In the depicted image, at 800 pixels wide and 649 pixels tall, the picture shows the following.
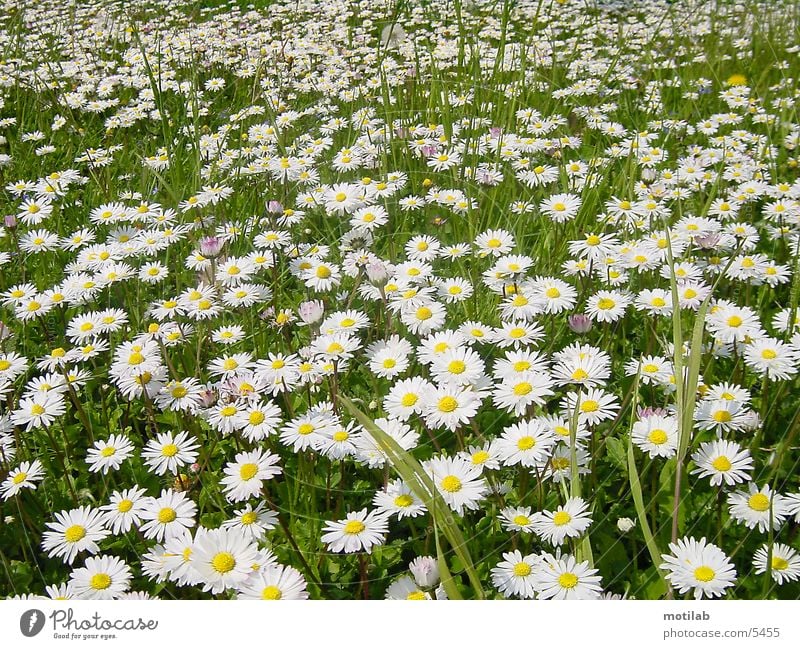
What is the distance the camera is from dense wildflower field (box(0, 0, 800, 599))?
128cm

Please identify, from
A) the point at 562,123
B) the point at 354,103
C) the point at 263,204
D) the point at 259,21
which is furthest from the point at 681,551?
the point at 259,21

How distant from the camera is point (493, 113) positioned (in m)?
2.97

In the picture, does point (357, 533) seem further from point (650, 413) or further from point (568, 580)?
point (650, 413)

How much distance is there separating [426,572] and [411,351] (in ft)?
2.20

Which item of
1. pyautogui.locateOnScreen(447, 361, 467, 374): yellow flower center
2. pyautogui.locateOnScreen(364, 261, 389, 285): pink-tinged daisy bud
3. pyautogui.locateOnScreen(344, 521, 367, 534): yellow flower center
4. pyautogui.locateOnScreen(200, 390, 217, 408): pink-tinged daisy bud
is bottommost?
pyautogui.locateOnScreen(344, 521, 367, 534): yellow flower center

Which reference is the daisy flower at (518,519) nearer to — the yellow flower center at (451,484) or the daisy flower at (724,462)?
the yellow flower center at (451,484)

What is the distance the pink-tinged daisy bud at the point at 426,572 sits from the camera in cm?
116

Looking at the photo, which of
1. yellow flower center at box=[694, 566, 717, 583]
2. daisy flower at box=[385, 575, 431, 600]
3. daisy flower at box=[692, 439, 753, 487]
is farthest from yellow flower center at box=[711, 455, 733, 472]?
daisy flower at box=[385, 575, 431, 600]

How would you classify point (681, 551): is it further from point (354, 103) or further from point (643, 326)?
point (354, 103)

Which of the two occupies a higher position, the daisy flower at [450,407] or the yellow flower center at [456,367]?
the yellow flower center at [456,367]

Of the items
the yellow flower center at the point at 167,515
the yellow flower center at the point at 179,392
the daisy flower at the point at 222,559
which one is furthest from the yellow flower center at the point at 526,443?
the yellow flower center at the point at 179,392

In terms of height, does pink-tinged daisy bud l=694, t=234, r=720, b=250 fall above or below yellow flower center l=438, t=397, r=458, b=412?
above

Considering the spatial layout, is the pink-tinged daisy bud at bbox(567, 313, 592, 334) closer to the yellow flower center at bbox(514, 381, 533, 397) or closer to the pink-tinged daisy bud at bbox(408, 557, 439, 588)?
the yellow flower center at bbox(514, 381, 533, 397)

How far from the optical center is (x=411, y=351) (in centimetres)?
173
